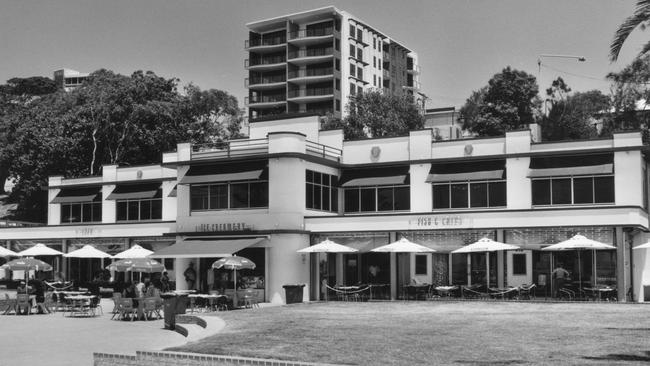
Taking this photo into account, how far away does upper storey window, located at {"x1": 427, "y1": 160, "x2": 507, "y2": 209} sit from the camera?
4244cm

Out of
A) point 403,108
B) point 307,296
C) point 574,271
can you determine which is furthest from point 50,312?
point 403,108

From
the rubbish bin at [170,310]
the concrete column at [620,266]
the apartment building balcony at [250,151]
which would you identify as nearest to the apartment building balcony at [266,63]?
the apartment building balcony at [250,151]

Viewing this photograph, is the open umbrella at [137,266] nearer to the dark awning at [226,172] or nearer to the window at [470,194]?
the dark awning at [226,172]

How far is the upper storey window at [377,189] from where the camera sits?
146 ft

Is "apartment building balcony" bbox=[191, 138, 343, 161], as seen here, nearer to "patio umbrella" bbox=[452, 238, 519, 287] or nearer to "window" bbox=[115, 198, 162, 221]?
"window" bbox=[115, 198, 162, 221]

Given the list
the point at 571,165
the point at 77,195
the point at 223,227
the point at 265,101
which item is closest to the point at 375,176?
the point at 223,227

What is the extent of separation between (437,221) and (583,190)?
744 cm

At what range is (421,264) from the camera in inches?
1668

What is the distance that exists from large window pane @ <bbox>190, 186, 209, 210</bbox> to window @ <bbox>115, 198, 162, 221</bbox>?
361 inches

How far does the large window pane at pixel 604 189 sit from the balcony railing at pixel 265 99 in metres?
68.1

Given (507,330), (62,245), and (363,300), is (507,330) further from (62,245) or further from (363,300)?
(62,245)

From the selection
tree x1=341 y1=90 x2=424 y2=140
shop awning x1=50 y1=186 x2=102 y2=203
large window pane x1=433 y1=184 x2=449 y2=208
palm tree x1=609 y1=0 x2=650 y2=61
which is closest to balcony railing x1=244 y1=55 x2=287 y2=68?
tree x1=341 y1=90 x2=424 y2=140

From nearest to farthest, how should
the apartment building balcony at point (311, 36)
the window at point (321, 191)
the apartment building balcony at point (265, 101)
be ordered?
the window at point (321, 191)
the apartment building balcony at point (311, 36)
the apartment building balcony at point (265, 101)

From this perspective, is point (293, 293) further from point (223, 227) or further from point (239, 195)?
point (239, 195)
